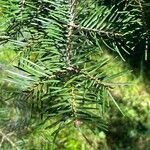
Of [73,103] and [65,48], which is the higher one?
[65,48]

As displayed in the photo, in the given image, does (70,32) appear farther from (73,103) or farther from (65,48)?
(73,103)

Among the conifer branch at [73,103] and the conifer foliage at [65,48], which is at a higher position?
the conifer foliage at [65,48]

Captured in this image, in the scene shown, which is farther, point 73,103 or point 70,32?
point 70,32

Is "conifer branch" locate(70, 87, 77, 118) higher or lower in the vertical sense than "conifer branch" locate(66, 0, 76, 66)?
lower

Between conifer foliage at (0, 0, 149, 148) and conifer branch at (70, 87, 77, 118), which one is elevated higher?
conifer foliage at (0, 0, 149, 148)

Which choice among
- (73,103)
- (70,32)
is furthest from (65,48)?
(73,103)

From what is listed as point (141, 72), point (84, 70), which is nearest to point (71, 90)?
point (84, 70)

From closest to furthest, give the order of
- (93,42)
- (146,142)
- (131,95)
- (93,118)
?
(93,118), (93,42), (146,142), (131,95)

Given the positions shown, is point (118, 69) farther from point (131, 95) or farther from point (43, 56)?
point (43, 56)
